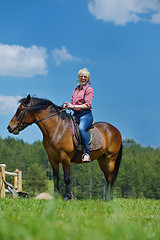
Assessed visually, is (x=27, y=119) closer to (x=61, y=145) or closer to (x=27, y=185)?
(x=61, y=145)

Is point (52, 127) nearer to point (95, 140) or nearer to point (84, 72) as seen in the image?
point (95, 140)

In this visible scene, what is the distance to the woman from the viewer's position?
8164 millimetres

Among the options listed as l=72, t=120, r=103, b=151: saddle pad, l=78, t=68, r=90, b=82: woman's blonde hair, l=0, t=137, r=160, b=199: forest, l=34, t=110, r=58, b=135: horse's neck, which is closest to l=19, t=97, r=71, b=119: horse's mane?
l=34, t=110, r=58, b=135: horse's neck

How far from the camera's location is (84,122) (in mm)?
8227

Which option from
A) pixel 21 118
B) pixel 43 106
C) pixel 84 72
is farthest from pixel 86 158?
pixel 84 72

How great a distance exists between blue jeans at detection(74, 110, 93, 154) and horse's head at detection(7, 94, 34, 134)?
1382 mm

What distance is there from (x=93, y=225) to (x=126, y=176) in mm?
89829

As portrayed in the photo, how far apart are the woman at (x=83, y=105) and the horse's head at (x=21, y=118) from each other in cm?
106

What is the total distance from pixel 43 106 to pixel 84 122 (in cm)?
128

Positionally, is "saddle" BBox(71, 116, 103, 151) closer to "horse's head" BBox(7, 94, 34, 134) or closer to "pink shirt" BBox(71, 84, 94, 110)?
"pink shirt" BBox(71, 84, 94, 110)

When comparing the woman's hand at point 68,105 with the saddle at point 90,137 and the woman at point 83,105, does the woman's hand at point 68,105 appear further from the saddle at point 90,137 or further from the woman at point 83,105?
the saddle at point 90,137

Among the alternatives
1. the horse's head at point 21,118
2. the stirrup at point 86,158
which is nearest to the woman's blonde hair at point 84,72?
the horse's head at point 21,118

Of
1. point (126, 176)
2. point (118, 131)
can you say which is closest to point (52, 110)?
point (118, 131)

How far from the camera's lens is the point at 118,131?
9758 millimetres
